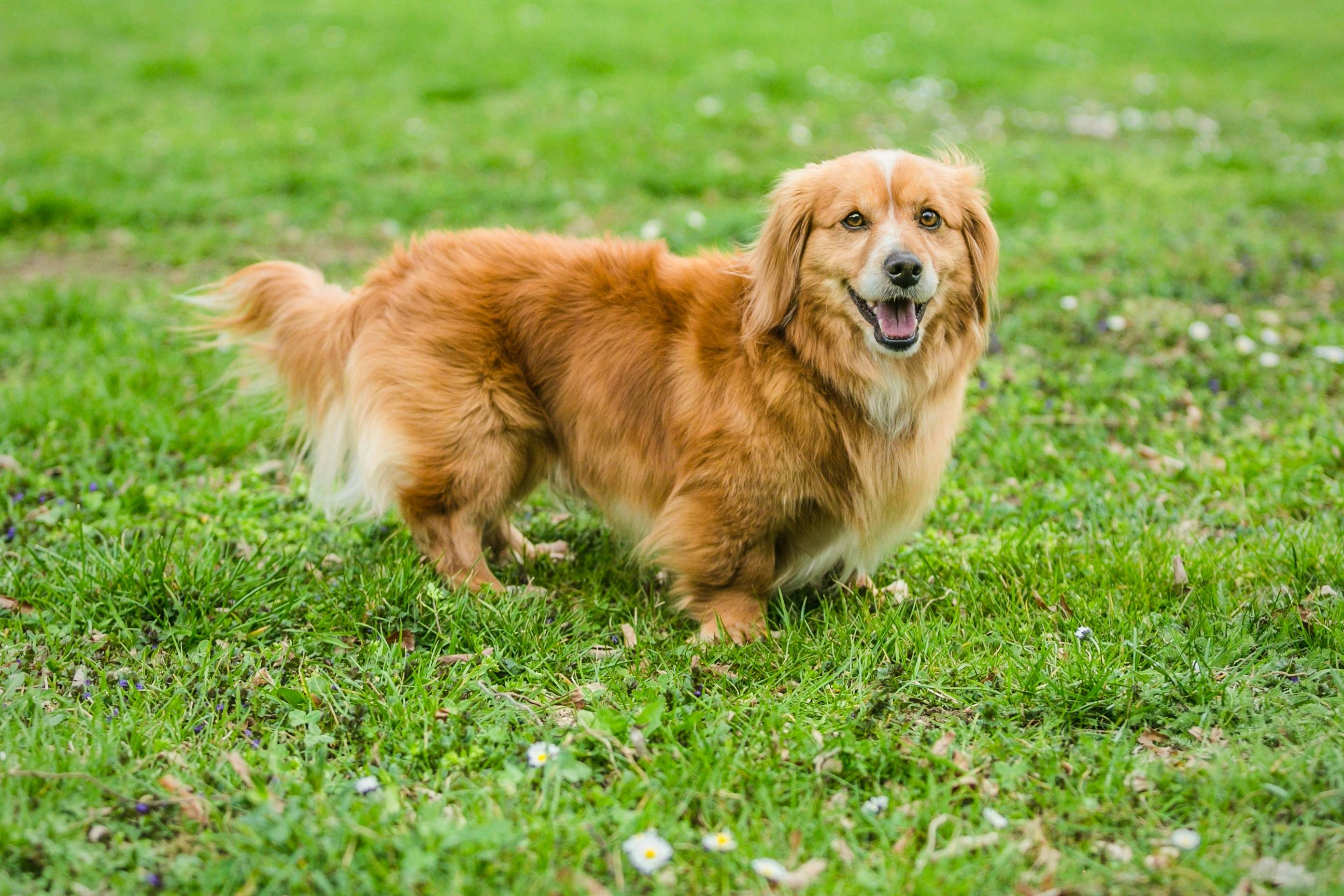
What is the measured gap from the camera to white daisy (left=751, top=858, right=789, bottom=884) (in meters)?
2.15

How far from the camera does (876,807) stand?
2424 millimetres

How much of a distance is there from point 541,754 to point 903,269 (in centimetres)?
163

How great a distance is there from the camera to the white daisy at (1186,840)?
223 cm

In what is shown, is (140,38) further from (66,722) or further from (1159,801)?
(1159,801)

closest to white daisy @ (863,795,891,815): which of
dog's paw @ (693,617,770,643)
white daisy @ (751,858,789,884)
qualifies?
white daisy @ (751,858,789,884)

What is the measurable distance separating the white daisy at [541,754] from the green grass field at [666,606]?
0.05m

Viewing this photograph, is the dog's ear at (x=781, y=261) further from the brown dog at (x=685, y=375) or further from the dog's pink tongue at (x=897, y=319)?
the dog's pink tongue at (x=897, y=319)

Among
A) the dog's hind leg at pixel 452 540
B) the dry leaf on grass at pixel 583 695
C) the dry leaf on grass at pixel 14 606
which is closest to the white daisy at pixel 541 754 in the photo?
the dry leaf on grass at pixel 583 695

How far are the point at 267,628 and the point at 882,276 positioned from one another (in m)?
2.06

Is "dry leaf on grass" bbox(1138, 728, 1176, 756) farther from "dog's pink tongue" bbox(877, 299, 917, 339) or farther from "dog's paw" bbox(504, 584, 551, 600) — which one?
"dog's paw" bbox(504, 584, 551, 600)

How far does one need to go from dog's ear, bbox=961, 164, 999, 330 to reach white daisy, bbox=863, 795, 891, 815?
1569 mm

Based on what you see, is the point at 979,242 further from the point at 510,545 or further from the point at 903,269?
the point at 510,545

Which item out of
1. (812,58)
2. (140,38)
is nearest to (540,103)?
(812,58)

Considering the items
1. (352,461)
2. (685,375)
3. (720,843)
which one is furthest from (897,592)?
(352,461)
